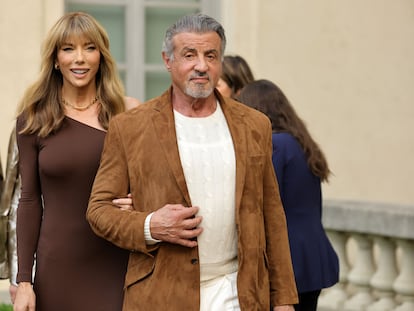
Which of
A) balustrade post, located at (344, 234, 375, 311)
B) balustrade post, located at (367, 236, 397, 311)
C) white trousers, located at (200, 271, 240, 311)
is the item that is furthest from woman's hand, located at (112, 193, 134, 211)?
balustrade post, located at (344, 234, 375, 311)

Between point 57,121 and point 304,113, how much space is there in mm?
5854

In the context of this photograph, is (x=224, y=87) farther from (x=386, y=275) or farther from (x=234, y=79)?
(x=386, y=275)

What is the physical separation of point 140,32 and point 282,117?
4116 mm

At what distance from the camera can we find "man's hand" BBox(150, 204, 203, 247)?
4965mm

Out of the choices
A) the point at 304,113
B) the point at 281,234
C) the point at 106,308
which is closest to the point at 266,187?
the point at 281,234

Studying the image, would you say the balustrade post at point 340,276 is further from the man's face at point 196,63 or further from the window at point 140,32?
the man's face at point 196,63

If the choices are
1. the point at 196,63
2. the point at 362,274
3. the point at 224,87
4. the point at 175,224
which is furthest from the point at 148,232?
the point at 362,274

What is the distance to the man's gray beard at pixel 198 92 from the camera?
16.8 feet

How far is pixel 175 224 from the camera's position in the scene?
16.3 feet

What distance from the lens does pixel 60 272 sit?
227 inches

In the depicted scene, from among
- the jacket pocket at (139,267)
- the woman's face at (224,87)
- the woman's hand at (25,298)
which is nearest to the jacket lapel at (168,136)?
the jacket pocket at (139,267)

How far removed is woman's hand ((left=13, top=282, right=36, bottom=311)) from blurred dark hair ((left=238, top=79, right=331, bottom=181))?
1839 mm

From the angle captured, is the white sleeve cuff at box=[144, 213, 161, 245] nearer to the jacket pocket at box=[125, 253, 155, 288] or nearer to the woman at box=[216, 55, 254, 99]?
the jacket pocket at box=[125, 253, 155, 288]

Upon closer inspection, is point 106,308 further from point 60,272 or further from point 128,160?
point 128,160
